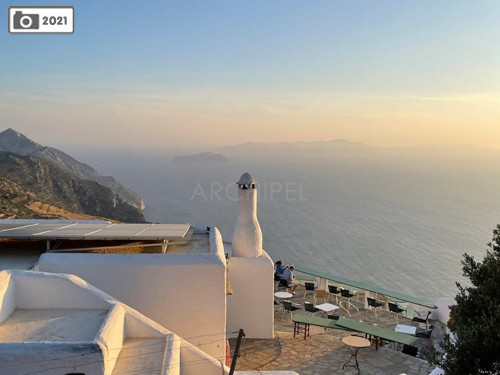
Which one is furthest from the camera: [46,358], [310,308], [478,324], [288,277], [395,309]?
[288,277]

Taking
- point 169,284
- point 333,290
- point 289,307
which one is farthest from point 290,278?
point 169,284

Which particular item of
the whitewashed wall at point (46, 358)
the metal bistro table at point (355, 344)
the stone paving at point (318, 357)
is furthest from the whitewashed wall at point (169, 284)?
the whitewashed wall at point (46, 358)

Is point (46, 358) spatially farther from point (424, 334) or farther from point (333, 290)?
point (333, 290)

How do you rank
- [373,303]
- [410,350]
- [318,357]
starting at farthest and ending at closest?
[373,303]
[410,350]
[318,357]

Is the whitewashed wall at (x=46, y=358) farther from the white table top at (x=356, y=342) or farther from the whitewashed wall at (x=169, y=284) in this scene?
the white table top at (x=356, y=342)

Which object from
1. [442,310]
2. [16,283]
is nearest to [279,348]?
[442,310]

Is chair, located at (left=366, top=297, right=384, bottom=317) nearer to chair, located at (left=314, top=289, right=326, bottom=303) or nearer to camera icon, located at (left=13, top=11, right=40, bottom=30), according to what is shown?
chair, located at (left=314, top=289, right=326, bottom=303)
